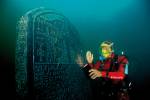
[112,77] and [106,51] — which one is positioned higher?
[106,51]

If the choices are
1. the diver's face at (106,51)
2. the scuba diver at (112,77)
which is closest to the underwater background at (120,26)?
the diver's face at (106,51)

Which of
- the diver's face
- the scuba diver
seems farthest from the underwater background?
the scuba diver

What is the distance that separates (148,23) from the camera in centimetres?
657

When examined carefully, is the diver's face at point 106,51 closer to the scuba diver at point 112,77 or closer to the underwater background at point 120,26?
the scuba diver at point 112,77

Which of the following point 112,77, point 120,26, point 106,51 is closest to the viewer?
point 112,77

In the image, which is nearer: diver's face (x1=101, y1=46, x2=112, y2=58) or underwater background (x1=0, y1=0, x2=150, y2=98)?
diver's face (x1=101, y1=46, x2=112, y2=58)

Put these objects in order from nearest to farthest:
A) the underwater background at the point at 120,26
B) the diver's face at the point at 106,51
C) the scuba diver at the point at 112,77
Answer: the scuba diver at the point at 112,77
the diver's face at the point at 106,51
the underwater background at the point at 120,26

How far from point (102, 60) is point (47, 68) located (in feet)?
7.87

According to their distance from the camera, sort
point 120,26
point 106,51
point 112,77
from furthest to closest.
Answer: point 120,26 → point 106,51 → point 112,77

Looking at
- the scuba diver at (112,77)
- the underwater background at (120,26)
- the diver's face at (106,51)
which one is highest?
the underwater background at (120,26)

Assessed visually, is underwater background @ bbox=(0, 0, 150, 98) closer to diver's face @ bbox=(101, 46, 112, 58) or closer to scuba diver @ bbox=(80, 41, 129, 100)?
diver's face @ bbox=(101, 46, 112, 58)

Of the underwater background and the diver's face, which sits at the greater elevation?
the underwater background

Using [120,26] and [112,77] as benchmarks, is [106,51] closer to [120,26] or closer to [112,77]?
[112,77]

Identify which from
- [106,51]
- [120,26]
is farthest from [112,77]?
[120,26]
